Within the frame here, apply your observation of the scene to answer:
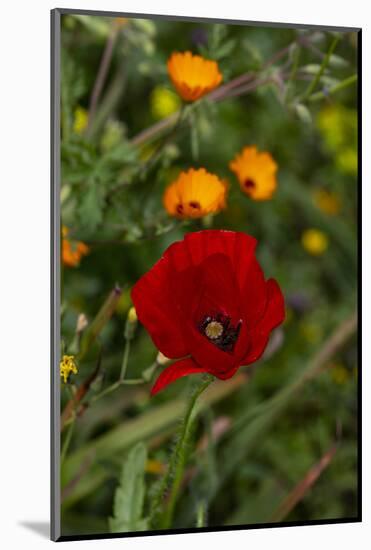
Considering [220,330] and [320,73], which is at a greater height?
[320,73]

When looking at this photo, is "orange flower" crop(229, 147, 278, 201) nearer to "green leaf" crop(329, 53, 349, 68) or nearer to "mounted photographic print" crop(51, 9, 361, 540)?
"mounted photographic print" crop(51, 9, 361, 540)

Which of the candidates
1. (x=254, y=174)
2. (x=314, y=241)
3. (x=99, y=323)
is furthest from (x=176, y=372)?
(x=314, y=241)

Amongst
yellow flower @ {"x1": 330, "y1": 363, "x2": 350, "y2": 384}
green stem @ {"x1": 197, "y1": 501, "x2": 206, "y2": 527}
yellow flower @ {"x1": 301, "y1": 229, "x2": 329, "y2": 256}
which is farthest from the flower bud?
yellow flower @ {"x1": 301, "y1": 229, "x2": 329, "y2": 256}

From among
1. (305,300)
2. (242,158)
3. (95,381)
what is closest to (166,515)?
(95,381)

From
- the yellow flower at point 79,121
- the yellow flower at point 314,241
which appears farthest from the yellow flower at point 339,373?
the yellow flower at point 79,121

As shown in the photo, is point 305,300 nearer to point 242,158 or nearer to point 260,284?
point 242,158

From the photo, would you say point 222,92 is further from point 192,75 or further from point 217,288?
point 217,288

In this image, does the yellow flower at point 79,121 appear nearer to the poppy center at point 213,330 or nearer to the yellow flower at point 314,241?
the poppy center at point 213,330
